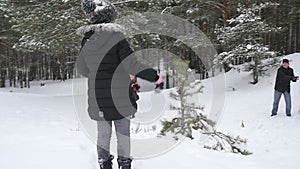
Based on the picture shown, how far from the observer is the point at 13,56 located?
960 inches

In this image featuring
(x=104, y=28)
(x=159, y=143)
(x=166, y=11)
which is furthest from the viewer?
(x=166, y=11)

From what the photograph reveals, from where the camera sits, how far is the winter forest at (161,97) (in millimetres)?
4266

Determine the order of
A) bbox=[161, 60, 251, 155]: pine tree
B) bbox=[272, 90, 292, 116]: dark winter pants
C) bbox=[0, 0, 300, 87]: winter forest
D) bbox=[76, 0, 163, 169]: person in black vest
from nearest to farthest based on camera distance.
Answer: bbox=[76, 0, 163, 169]: person in black vest → bbox=[161, 60, 251, 155]: pine tree → bbox=[272, 90, 292, 116]: dark winter pants → bbox=[0, 0, 300, 87]: winter forest

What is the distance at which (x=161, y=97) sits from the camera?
1208cm

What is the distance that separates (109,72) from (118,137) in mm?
722

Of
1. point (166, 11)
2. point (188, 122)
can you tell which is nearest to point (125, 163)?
point (188, 122)

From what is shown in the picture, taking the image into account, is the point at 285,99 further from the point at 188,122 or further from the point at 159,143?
the point at 159,143

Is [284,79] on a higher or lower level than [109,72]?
lower

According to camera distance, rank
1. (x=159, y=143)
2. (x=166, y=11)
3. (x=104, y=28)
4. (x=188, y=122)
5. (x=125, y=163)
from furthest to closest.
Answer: (x=166, y=11) → (x=188, y=122) → (x=159, y=143) → (x=125, y=163) → (x=104, y=28)

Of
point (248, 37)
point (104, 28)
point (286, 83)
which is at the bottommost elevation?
point (286, 83)

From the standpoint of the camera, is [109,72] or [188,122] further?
[188,122]

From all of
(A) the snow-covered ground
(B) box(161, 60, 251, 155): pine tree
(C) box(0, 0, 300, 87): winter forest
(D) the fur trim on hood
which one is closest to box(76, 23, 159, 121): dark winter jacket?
(D) the fur trim on hood

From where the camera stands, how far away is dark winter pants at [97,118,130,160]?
3.65 metres

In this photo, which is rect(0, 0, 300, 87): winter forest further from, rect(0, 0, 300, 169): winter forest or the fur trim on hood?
the fur trim on hood
